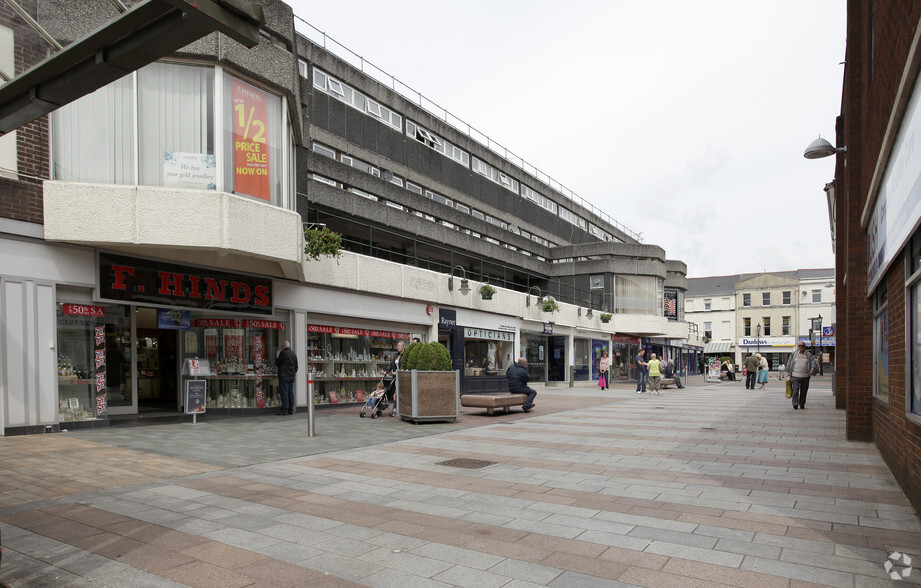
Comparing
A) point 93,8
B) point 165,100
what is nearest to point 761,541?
point 165,100

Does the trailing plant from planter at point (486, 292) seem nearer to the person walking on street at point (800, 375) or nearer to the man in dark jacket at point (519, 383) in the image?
the man in dark jacket at point (519, 383)

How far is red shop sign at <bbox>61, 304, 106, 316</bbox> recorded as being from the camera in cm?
1116

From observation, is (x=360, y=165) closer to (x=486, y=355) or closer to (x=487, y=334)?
(x=487, y=334)

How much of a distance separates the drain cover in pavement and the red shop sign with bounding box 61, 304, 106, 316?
769cm

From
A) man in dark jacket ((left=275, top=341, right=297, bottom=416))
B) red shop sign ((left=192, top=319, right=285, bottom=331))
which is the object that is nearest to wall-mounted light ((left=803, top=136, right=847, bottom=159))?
man in dark jacket ((left=275, top=341, right=297, bottom=416))

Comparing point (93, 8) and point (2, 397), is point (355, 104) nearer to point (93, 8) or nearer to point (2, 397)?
point (93, 8)

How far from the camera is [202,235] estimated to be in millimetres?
11141

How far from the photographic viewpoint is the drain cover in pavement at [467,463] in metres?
8.14

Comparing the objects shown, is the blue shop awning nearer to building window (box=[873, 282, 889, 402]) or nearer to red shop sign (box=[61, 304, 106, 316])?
building window (box=[873, 282, 889, 402])

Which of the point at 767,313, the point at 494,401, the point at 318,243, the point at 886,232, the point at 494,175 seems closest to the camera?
the point at 886,232

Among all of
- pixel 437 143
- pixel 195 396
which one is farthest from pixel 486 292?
pixel 195 396

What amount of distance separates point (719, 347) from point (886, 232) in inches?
2837

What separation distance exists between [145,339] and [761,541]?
14206 millimetres

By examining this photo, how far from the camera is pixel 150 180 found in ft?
37.1
